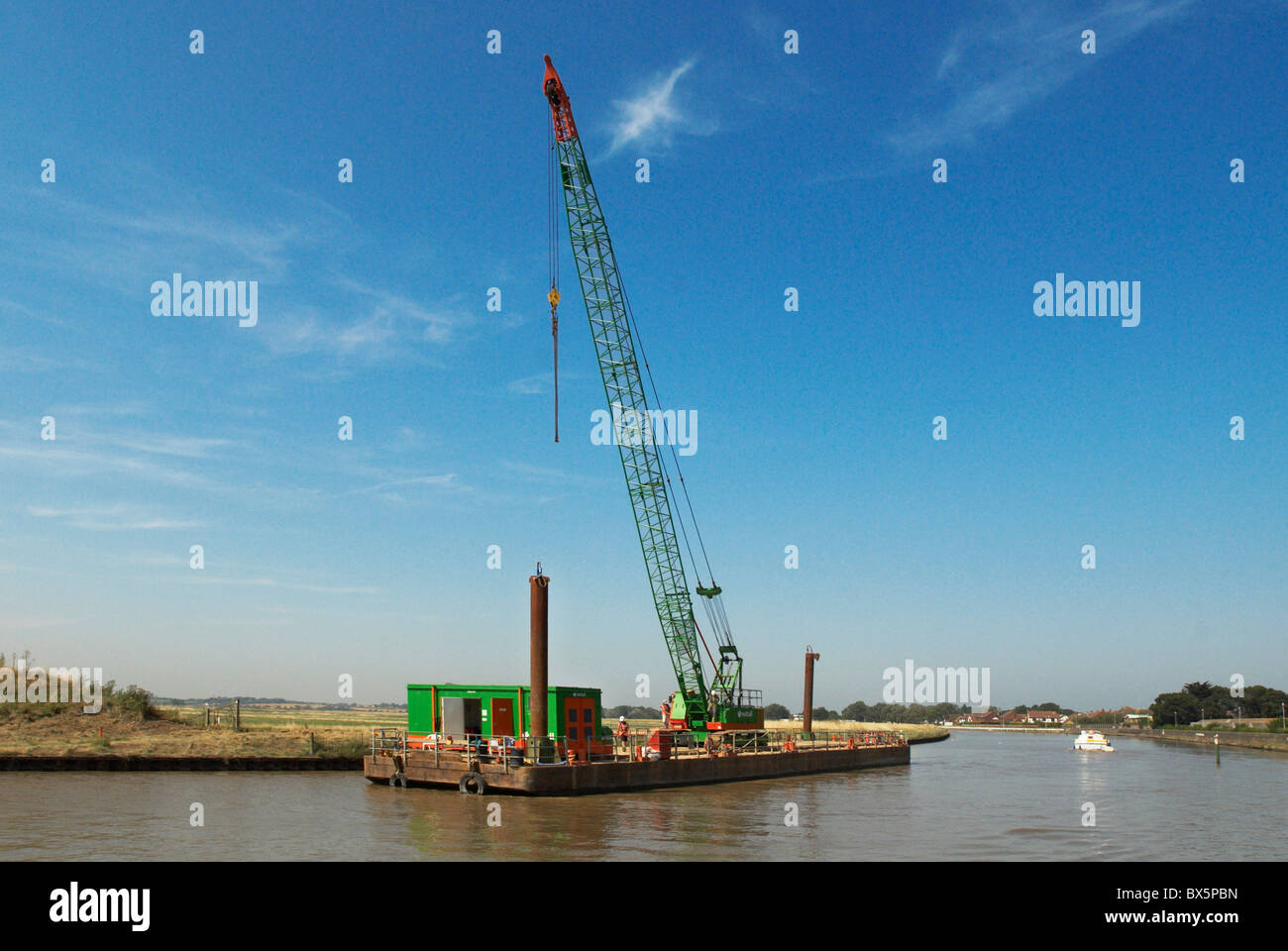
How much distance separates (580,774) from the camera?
44.5m

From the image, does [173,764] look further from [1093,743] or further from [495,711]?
[1093,743]

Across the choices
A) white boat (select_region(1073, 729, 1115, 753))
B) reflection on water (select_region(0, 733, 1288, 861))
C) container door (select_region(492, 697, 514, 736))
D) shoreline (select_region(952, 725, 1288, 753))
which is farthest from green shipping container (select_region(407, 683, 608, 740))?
white boat (select_region(1073, 729, 1115, 753))

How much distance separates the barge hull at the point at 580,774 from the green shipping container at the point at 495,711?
6.89ft

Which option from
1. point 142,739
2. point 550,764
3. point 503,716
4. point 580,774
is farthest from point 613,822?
point 142,739

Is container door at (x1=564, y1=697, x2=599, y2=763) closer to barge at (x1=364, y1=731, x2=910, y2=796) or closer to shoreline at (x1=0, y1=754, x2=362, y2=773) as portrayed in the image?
barge at (x1=364, y1=731, x2=910, y2=796)

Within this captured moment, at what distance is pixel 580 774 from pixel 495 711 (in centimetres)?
526

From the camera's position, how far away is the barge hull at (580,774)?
42188 millimetres
